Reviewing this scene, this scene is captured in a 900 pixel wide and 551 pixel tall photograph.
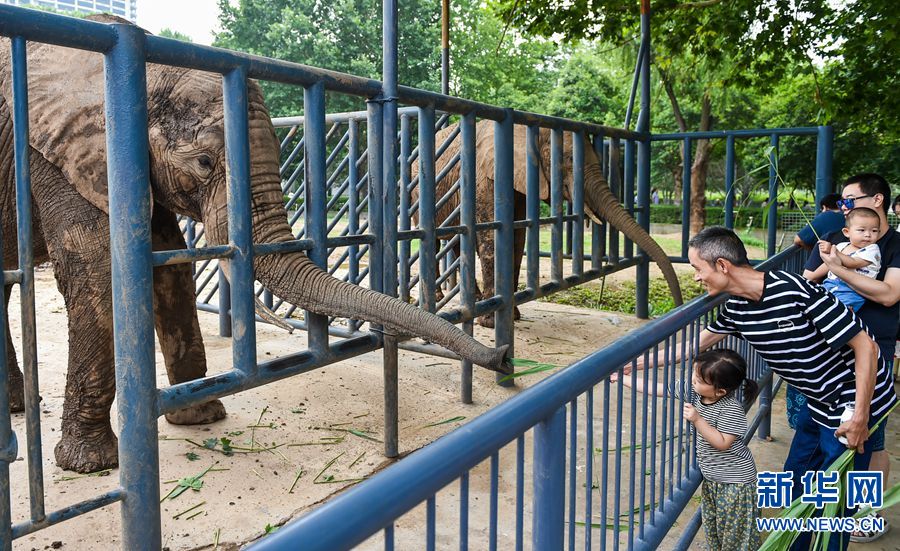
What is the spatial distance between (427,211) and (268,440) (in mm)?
1737

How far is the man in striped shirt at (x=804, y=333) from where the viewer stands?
2758mm

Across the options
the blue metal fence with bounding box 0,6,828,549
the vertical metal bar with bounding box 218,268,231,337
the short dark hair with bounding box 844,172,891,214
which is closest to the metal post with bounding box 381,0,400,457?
the blue metal fence with bounding box 0,6,828,549

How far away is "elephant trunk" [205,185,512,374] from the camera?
3280 mm

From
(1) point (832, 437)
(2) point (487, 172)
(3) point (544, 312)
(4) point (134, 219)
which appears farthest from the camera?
(3) point (544, 312)

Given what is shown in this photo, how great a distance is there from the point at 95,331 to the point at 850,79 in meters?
10.6

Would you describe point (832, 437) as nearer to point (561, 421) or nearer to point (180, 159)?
point (561, 421)

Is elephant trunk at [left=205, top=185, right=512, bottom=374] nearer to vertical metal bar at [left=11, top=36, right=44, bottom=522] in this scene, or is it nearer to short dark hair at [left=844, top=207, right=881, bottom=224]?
vertical metal bar at [left=11, top=36, right=44, bottom=522]

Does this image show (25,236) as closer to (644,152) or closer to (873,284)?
(873,284)

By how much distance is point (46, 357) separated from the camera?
644 centimetres

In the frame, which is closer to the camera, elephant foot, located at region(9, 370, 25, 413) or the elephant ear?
the elephant ear

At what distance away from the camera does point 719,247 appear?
111 inches

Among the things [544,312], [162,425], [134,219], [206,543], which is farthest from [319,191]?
[544,312]

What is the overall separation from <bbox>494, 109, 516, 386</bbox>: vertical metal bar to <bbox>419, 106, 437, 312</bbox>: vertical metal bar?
0.90 m

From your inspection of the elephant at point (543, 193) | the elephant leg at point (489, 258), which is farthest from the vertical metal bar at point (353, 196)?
the elephant leg at point (489, 258)
